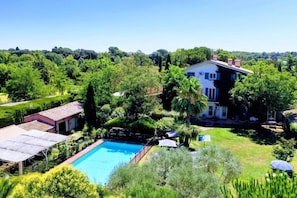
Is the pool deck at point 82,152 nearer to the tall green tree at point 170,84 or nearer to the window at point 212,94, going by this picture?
the tall green tree at point 170,84

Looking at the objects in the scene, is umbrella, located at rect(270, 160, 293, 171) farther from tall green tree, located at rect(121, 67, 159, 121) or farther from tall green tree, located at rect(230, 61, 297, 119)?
tall green tree, located at rect(121, 67, 159, 121)

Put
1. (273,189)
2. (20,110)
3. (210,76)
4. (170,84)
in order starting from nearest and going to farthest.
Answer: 1. (273,189)
2. (20,110)
3. (210,76)
4. (170,84)

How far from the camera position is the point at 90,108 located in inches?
1581

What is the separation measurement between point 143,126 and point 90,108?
780 centimetres

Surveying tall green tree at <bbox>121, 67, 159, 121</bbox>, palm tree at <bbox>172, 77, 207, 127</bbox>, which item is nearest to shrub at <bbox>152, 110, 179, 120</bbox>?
tall green tree at <bbox>121, 67, 159, 121</bbox>

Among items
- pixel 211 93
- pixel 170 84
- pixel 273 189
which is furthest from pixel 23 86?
pixel 273 189

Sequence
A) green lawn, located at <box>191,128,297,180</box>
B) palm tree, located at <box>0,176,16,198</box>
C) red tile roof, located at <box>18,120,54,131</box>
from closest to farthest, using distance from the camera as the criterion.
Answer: palm tree, located at <box>0,176,16,198</box>, green lawn, located at <box>191,128,297,180</box>, red tile roof, located at <box>18,120,54,131</box>

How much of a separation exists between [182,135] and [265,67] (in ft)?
62.1

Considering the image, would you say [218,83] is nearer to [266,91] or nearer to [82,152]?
[266,91]

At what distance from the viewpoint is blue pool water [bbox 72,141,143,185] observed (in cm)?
2847

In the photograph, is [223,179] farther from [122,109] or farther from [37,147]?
[122,109]

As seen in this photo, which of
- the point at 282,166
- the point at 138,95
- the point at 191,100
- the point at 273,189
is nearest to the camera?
the point at 273,189

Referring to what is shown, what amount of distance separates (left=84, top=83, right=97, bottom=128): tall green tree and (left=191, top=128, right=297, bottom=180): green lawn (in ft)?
46.2

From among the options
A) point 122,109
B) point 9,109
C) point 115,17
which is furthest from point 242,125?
point 9,109
